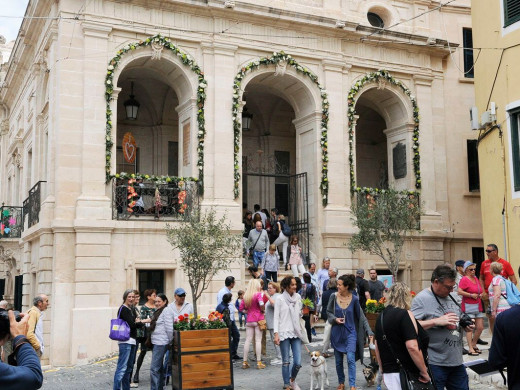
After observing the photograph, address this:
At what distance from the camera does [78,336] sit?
1650 centimetres

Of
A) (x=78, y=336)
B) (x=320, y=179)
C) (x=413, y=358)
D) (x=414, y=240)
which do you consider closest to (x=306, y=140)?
(x=320, y=179)

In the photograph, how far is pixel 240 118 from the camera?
19641 millimetres

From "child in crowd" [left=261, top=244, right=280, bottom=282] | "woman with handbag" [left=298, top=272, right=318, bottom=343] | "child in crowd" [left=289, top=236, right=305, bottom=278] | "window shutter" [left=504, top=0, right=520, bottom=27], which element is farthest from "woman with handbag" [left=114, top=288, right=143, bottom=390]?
"window shutter" [left=504, top=0, right=520, bottom=27]

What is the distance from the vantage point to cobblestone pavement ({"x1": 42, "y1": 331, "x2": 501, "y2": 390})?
11.5m

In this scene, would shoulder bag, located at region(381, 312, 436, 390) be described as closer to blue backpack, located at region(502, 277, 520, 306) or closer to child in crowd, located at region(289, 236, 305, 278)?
blue backpack, located at region(502, 277, 520, 306)

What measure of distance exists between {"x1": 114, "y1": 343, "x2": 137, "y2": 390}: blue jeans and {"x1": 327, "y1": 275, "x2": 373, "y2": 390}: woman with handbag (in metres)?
3.30

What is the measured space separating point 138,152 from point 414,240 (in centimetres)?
1007

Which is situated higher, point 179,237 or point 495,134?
point 495,134

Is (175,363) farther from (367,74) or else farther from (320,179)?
(367,74)

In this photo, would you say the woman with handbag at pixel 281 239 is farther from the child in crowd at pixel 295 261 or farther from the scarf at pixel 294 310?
the scarf at pixel 294 310

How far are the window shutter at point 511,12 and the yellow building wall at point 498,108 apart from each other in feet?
0.51

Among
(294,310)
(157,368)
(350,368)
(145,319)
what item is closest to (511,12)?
(294,310)

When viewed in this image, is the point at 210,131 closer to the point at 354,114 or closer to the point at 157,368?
the point at 354,114

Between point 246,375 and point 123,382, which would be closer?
point 123,382
